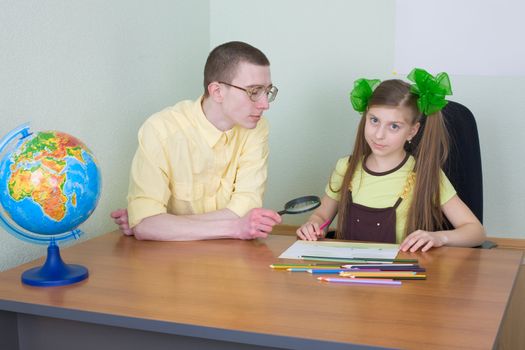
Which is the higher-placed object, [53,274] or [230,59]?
[230,59]

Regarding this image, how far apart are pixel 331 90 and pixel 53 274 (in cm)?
178

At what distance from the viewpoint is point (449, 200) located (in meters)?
2.26

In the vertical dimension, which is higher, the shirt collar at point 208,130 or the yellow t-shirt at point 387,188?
the shirt collar at point 208,130

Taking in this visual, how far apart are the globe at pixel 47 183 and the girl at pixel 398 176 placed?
79cm

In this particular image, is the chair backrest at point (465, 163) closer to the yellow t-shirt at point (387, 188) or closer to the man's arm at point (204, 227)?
the yellow t-shirt at point (387, 188)

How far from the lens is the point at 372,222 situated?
2.35 metres

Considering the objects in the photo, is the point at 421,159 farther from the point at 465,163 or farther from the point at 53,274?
the point at 53,274

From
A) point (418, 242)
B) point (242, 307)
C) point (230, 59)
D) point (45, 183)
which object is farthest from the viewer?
point (230, 59)

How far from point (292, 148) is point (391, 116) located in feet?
3.27

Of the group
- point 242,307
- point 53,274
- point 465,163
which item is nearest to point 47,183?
point 53,274

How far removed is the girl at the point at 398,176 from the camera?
224 cm

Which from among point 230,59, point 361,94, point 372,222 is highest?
point 230,59

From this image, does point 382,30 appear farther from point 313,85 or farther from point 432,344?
point 432,344

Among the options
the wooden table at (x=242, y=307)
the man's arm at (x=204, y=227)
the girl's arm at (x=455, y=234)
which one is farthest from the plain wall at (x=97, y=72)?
the girl's arm at (x=455, y=234)
